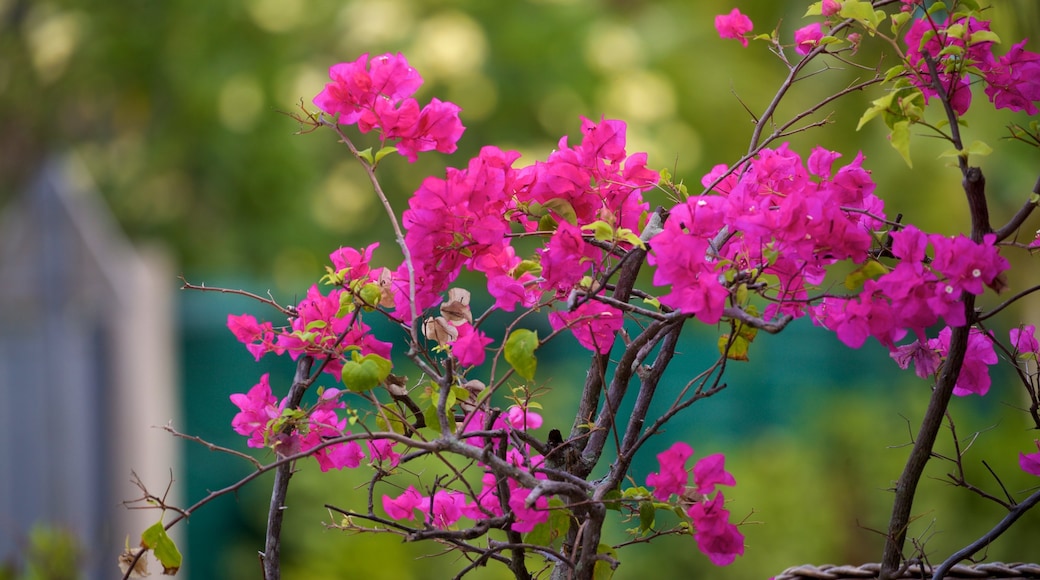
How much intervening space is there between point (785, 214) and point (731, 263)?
49 mm

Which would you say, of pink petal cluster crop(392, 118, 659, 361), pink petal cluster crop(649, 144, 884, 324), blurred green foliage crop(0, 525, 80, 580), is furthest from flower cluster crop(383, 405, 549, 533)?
blurred green foliage crop(0, 525, 80, 580)

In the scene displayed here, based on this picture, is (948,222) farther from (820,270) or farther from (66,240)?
(820,270)

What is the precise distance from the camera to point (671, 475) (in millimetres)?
755

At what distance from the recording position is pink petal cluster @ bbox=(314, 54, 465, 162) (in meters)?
0.80

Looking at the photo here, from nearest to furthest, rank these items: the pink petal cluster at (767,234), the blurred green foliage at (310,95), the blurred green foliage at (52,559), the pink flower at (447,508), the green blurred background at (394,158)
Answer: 1. the pink petal cluster at (767,234)
2. the pink flower at (447,508)
3. the blurred green foliage at (52,559)
4. the green blurred background at (394,158)
5. the blurred green foliage at (310,95)

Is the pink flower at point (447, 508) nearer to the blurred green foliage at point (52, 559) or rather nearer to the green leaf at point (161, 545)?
the green leaf at point (161, 545)

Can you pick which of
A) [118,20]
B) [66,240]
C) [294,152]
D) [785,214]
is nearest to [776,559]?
[66,240]

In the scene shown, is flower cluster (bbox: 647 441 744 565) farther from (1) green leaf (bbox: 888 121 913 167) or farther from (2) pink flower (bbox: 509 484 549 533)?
(1) green leaf (bbox: 888 121 913 167)

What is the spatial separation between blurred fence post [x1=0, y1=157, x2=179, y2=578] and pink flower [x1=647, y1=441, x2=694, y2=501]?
229cm

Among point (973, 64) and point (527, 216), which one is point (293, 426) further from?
point (973, 64)

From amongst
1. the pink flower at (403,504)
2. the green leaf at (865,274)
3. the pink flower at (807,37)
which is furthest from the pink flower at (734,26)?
the pink flower at (403,504)

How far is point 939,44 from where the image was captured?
805 millimetres

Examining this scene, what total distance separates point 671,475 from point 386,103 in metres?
0.36

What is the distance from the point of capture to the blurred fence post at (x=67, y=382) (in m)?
2.79
